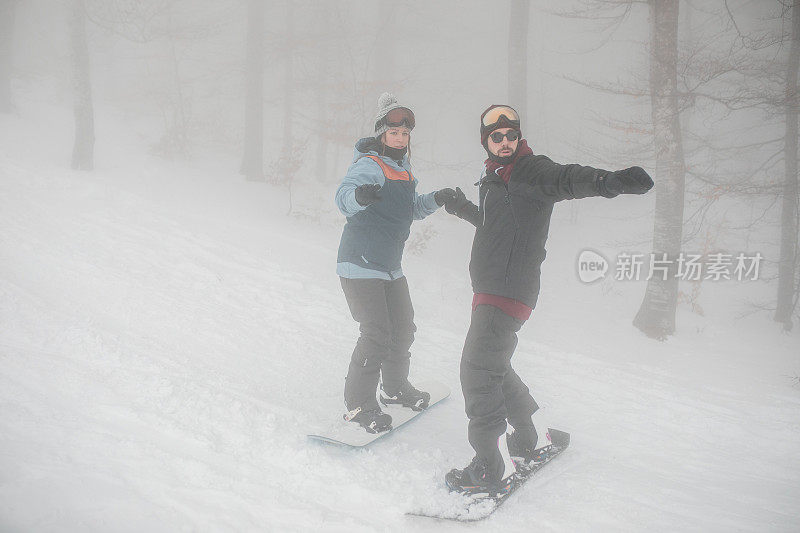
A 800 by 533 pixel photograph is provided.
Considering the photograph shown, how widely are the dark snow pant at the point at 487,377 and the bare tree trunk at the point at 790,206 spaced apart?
Answer: 9.83 m

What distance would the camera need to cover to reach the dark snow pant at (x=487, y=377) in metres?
2.96

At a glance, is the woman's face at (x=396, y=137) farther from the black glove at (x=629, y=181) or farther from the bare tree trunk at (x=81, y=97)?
the bare tree trunk at (x=81, y=97)

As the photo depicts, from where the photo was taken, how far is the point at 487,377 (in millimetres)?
2992

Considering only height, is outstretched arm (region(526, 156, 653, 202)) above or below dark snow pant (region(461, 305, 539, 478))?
above

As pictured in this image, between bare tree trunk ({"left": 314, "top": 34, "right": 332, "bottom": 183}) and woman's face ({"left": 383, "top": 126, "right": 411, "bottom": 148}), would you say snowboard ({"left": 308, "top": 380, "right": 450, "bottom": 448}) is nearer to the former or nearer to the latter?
woman's face ({"left": 383, "top": 126, "right": 411, "bottom": 148})

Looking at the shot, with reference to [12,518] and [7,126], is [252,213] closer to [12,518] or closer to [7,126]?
[7,126]

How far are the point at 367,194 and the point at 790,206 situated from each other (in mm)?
10826

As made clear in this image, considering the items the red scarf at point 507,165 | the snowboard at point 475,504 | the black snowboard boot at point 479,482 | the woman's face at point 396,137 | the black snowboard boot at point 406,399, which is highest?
the woman's face at point 396,137

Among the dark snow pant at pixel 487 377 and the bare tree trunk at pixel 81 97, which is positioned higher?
the bare tree trunk at pixel 81 97

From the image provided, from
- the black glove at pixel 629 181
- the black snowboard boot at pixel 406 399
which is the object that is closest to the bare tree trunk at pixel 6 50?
the black snowboard boot at pixel 406 399

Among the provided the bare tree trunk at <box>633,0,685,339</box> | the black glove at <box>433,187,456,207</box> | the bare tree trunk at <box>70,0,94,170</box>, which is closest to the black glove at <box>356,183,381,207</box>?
the black glove at <box>433,187,456,207</box>

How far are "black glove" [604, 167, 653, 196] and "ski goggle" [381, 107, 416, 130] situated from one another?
157cm
